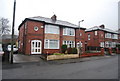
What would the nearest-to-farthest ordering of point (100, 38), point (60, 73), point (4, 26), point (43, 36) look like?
point (60, 73), point (43, 36), point (100, 38), point (4, 26)

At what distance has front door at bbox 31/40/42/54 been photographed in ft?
57.3

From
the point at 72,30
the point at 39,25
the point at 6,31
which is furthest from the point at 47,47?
the point at 6,31

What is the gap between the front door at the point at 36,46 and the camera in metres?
17.5

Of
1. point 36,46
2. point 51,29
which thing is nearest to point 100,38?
point 51,29

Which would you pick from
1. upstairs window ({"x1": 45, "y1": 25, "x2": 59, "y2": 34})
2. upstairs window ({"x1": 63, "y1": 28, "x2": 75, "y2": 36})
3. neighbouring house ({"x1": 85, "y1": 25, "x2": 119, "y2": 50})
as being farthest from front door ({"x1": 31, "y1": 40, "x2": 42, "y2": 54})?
neighbouring house ({"x1": 85, "y1": 25, "x2": 119, "y2": 50})

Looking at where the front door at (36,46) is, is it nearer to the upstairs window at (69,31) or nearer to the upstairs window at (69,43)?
the upstairs window at (69,43)

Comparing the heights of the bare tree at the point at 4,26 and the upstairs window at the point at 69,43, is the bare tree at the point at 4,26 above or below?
above

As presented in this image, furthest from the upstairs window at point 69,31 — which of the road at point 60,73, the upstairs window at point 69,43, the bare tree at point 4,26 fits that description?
the bare tree at point 4,26

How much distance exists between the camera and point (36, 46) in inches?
699

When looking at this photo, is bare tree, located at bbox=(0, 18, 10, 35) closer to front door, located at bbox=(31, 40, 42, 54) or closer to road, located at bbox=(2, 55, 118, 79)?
front door, located at bbox=(31, 40, 42, 54)

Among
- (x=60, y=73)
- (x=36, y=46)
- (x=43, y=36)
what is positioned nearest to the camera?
(x=60, y=73)

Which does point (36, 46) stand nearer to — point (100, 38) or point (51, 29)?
point (51, 29)

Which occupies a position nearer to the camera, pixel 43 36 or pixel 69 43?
pixel 43 36

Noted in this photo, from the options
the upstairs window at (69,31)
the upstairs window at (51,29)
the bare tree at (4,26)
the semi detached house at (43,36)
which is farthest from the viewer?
the bare tree at (4,26)
